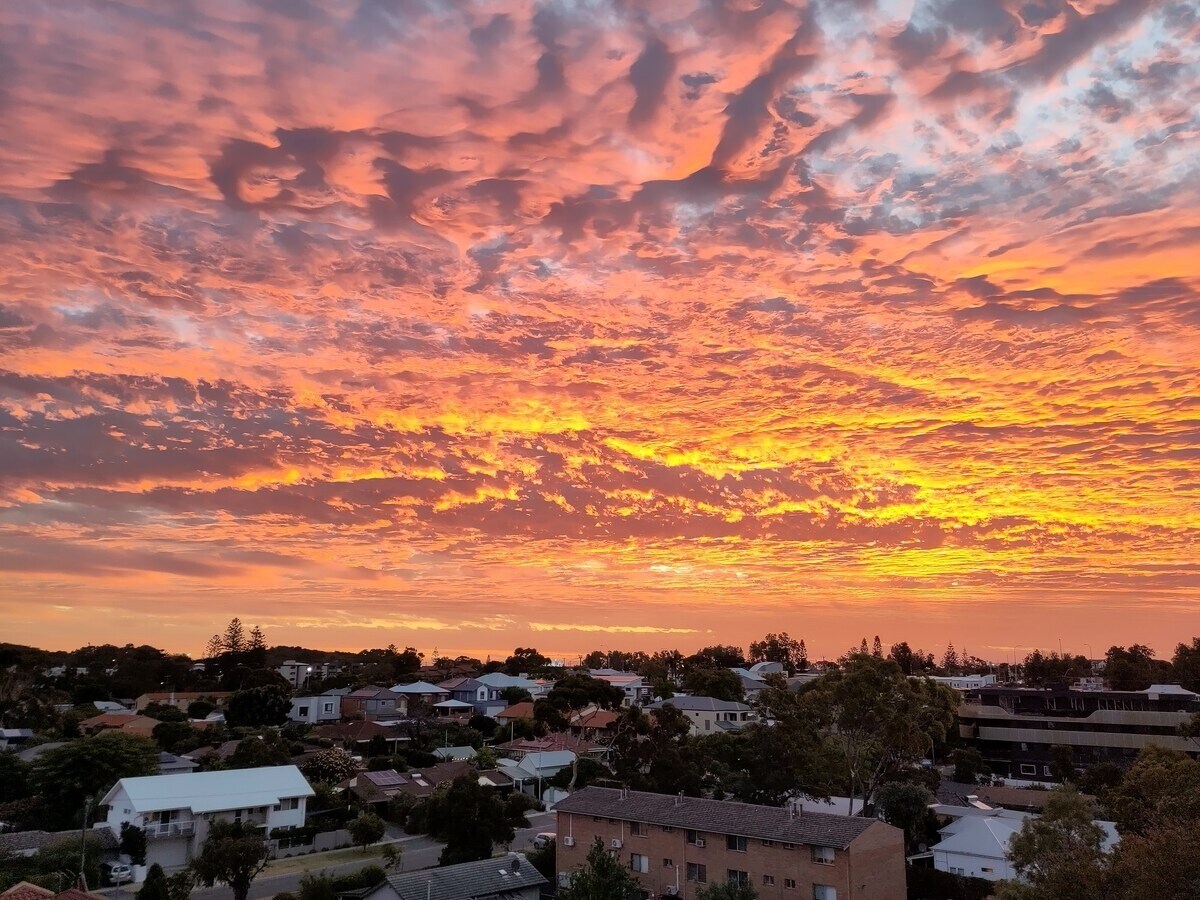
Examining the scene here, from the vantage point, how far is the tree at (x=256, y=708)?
83688 mm

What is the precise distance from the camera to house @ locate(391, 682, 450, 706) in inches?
4257

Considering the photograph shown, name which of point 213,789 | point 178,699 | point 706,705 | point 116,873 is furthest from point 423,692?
point 116,873

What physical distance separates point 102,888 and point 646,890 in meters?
25.8

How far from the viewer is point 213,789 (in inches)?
1885

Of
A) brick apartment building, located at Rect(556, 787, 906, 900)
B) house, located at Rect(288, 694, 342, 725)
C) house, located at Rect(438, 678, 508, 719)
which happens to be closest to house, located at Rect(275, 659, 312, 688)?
house, located at Rect(438, 678, 508, 719)

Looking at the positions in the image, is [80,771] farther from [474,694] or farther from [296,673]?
[296,673]

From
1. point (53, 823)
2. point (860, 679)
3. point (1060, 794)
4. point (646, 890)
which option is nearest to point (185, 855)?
point (53, 823)

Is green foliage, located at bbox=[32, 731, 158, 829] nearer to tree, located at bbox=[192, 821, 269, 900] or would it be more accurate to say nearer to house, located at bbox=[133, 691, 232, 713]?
tree, located at bbox=[192, 821, 269, 900]

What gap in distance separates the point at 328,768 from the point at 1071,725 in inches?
2424

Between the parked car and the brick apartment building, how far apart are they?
21.5 meters

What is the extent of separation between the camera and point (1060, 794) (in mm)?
32312

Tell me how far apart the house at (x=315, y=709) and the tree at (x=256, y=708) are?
39.5ft

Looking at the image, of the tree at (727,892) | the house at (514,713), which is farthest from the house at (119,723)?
the tree at (727,892)

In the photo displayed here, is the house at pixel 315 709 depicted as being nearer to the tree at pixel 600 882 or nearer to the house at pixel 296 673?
the house at pixel 296 673
